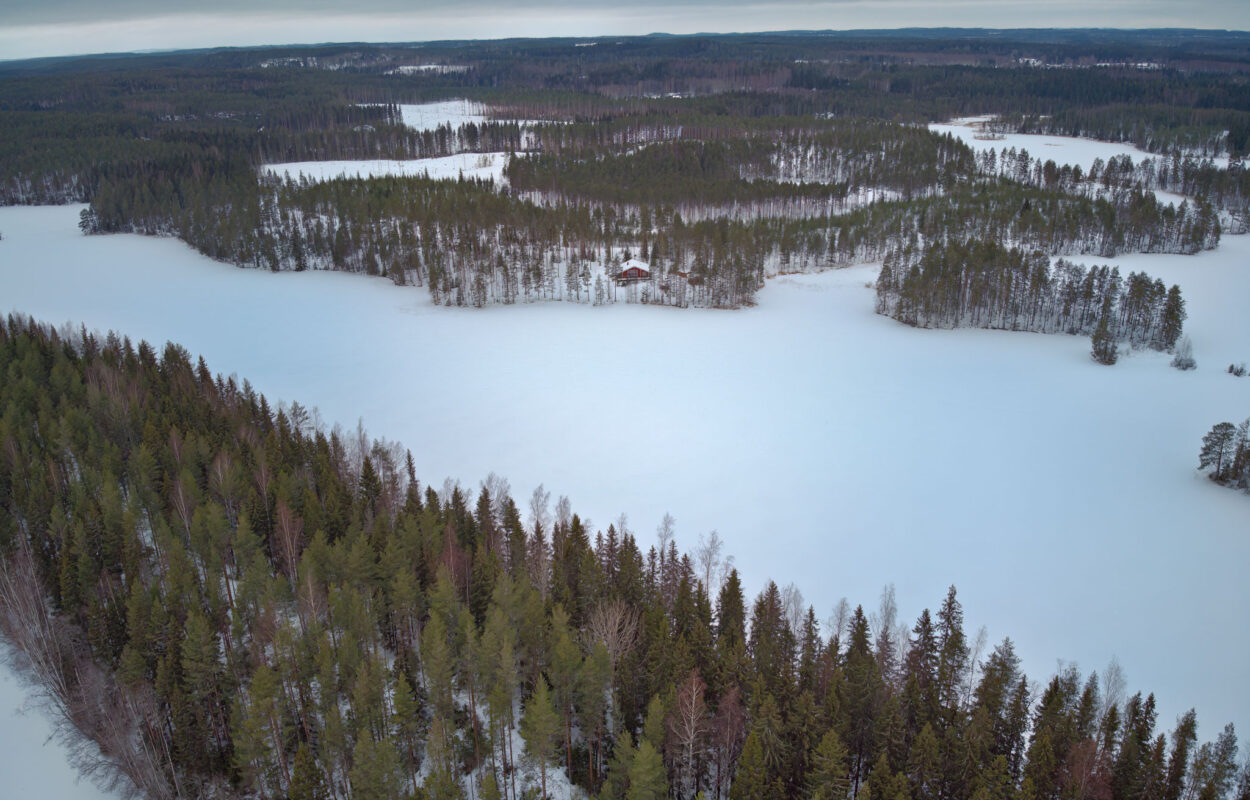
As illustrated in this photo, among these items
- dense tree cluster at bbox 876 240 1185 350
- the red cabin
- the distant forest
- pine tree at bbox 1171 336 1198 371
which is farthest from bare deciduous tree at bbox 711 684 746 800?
the red cabin

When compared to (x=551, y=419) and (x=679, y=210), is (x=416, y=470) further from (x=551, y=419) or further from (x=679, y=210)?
(x=679, y=210)

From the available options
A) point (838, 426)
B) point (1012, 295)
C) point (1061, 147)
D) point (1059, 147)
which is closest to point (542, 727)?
point (838, 426)

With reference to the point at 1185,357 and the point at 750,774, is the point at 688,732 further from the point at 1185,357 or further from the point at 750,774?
the point at 1185,357

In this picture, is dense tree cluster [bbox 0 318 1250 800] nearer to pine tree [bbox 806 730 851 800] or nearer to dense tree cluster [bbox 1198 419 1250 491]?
pine tree [bbox 806 730 851 800]

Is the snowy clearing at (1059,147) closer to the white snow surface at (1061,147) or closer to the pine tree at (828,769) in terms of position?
the white snow surface at (1061,147)

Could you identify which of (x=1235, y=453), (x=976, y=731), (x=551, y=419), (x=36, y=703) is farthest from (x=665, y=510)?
(x=1235, y=453)

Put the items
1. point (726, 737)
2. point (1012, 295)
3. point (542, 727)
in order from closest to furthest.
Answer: point (542, 727)
point (726, 737)
point (1012, 295)

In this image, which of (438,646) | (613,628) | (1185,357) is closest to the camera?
(438,646)
